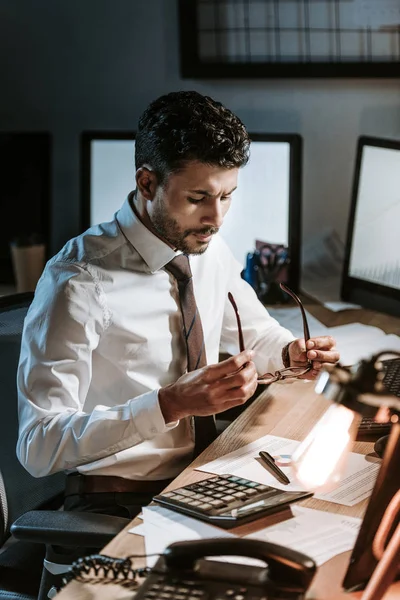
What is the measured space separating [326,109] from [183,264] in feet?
3.71

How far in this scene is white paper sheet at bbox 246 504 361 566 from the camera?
121 cm

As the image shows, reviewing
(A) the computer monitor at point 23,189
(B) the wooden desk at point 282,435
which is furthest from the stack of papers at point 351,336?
(A) the computer monitor at point 23,189

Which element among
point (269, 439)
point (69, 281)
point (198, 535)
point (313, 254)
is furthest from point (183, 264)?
point (313, 254)

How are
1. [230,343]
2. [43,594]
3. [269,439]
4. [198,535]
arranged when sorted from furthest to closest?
[230,343], [269,439], [43,594], [198,535]

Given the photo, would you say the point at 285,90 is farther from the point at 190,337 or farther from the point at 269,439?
the point at 269,439

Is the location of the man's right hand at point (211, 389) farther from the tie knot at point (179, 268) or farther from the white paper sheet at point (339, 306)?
the white paper sheet at point (339, 306)

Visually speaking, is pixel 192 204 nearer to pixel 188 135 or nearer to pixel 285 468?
pixel 188 135

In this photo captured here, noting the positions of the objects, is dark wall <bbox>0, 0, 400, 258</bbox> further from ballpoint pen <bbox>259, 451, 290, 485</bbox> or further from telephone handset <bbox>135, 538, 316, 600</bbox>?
telephone handset <bbox>135, 538, 316, 600</bbox>

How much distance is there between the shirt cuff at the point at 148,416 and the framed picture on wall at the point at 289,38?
1.50 meters

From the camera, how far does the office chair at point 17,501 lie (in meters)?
1.45

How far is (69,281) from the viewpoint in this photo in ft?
5.42

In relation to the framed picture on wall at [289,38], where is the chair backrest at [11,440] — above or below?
below

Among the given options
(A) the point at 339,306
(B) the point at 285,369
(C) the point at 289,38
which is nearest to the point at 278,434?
(B) the point at 285,369

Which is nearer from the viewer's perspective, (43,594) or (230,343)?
(43,594)
